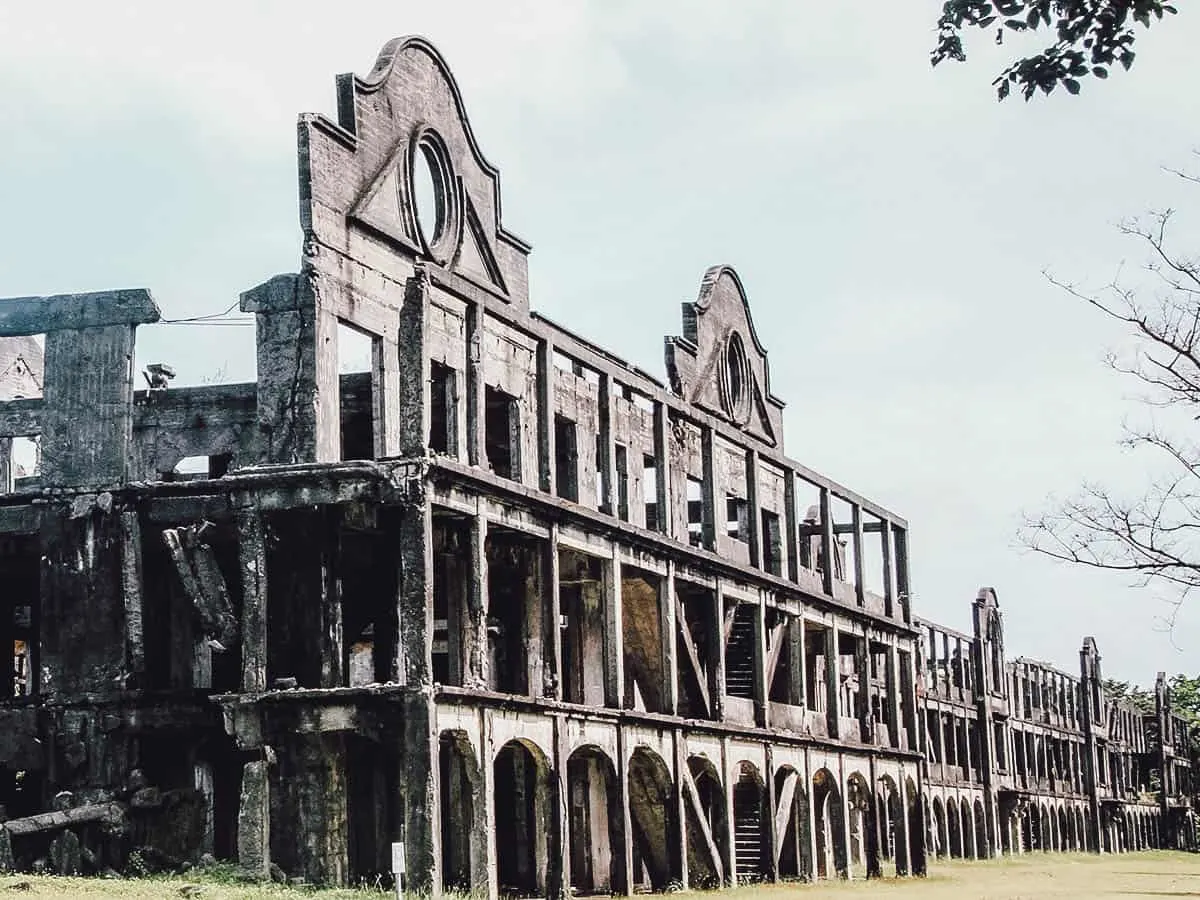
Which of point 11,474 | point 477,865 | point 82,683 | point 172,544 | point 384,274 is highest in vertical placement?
point 384,274

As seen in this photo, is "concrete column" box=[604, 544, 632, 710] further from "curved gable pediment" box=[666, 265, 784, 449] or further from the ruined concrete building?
"curved gable pediment" box=[666, 265, 784, 449]

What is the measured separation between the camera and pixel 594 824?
2820cm

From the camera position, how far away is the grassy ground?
65.3ft

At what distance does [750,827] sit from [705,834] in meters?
8.65

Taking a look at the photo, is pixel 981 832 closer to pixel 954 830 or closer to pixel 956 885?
pixel 954 830

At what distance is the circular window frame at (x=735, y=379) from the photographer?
125ft

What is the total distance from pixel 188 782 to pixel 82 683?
2.04 m

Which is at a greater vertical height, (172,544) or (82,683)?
(172,544)

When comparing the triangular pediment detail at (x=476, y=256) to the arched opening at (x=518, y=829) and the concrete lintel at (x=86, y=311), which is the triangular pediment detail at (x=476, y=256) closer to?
the concrete lintel at (x=86, y=311)

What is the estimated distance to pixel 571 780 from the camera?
90.8ft

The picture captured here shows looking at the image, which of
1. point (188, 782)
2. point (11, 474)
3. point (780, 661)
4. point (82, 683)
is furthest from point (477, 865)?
point (780, 661)

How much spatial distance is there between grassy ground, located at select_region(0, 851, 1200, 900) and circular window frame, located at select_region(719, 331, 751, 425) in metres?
9.89

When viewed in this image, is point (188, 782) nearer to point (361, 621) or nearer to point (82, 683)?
point (82, 683)

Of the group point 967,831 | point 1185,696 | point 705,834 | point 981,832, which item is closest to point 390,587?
point 705,834
